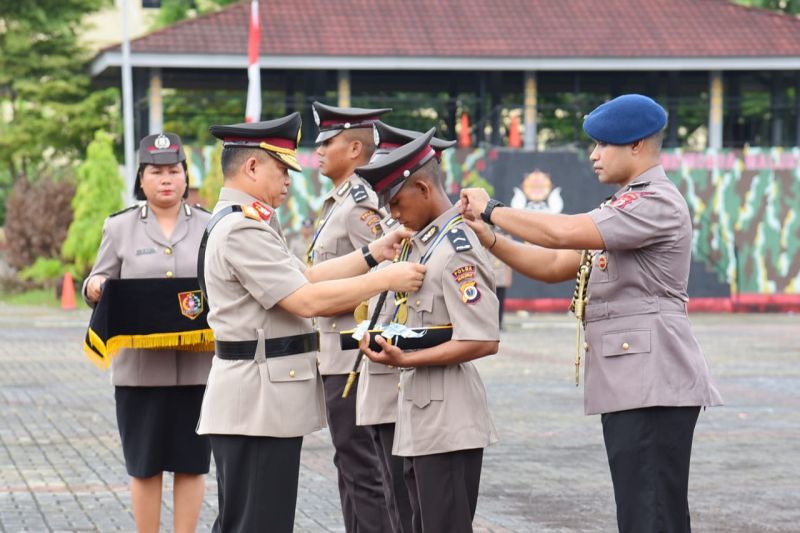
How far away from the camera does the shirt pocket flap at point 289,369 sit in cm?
571

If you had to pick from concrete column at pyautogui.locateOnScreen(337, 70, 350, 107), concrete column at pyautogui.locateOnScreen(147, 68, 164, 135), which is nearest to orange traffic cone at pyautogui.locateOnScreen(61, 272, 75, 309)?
concrete column at pyautogui.locateOnScreen(147, 68, 164, 135)

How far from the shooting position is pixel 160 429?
7.21 metres

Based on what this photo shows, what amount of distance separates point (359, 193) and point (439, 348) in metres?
1.91

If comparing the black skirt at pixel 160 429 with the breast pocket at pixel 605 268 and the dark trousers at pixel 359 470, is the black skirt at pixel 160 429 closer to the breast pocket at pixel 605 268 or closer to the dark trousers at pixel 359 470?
the dark trousers at pixel 359 470

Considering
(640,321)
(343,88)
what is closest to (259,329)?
(640,321)

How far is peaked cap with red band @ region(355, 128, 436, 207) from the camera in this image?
5.44m

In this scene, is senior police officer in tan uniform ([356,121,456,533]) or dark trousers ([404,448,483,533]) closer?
dark trousers ([404,448,483,533])

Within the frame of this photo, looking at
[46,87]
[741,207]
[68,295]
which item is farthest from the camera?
[46,87]

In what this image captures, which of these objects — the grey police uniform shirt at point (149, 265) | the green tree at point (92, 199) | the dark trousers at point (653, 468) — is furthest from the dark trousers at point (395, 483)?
the green tree at point (92, 199)

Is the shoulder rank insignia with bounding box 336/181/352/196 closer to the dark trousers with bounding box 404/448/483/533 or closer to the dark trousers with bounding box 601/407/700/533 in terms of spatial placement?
the dark trousers with bounding box 404/448/483/533

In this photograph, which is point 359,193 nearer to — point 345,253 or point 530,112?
point 345,253

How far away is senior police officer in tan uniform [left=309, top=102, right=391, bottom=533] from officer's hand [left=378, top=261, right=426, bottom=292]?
1.59m

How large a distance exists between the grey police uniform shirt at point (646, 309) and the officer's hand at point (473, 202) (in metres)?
0.41

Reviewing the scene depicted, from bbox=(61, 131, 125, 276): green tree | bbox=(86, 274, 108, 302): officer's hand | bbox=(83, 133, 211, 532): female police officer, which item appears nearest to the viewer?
bbox=(86, 274, 108, 302): officer's hand
